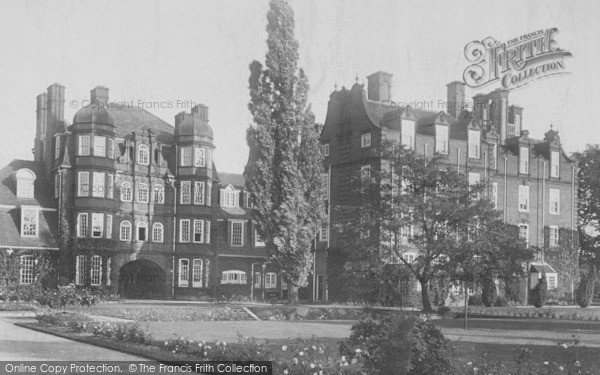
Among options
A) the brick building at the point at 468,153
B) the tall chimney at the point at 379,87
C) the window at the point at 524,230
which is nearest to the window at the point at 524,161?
the brick building at the point at 468,153

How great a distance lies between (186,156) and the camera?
5291 centimetres

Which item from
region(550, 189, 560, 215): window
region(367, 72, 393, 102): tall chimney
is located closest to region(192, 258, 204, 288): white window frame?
region(367, 72, 393, 102): tall chimney

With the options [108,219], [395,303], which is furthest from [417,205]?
[108,219]

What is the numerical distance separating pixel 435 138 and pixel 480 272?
50.7 feet

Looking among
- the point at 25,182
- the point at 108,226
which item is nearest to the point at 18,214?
the point at 25,182

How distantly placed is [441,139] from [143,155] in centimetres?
2003

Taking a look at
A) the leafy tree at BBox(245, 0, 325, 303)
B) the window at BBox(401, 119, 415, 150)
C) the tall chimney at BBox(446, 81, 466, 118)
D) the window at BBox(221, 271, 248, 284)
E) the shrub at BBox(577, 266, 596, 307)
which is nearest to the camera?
the leafy tree at BBox(245, 0, 325, 303)

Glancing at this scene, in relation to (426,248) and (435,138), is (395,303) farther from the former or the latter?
(435,138)

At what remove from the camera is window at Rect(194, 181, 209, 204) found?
173ft

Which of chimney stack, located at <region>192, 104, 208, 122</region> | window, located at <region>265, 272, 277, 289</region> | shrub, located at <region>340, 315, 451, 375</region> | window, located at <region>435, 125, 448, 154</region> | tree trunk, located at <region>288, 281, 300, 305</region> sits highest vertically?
chimney stack, located at <region>192, 104, 208, 122</region>

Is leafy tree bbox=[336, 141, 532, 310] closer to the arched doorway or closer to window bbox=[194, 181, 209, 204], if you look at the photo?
window bbox=[194, 181, 209, 204]

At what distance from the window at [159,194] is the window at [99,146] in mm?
4885

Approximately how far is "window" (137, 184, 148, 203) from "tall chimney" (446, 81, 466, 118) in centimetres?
2148

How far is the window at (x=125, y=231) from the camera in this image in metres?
50.8
